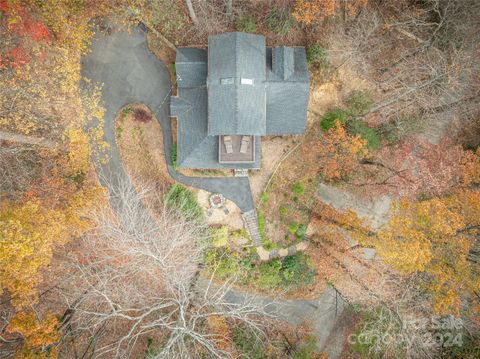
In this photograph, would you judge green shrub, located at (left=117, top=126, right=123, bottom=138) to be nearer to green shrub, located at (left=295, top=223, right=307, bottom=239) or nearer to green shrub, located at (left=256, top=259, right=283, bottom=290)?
green shrub, located at (left=256, top=259, right=283, bottom=290)

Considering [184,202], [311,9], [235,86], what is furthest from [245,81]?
[184,202]

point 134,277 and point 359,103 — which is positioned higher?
point 359,103

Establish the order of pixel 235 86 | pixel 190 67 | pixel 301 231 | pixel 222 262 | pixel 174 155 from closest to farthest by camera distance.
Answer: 1. pixel 235 86
2. pixel 190 67
3. pixel 174 155
4. pixel 222 262
5. pixel 301 231

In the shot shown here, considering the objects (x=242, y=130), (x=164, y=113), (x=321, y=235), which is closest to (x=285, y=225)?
(x=321, y=235)

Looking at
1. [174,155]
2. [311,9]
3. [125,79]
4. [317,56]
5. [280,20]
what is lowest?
[174,155]

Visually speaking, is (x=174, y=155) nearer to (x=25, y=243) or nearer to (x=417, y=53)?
(x=25, y=243)

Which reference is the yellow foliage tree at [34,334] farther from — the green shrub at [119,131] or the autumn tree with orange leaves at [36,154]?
the green shrub at [119,131]

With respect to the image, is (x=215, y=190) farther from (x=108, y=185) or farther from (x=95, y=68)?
(x=95, y=68)
